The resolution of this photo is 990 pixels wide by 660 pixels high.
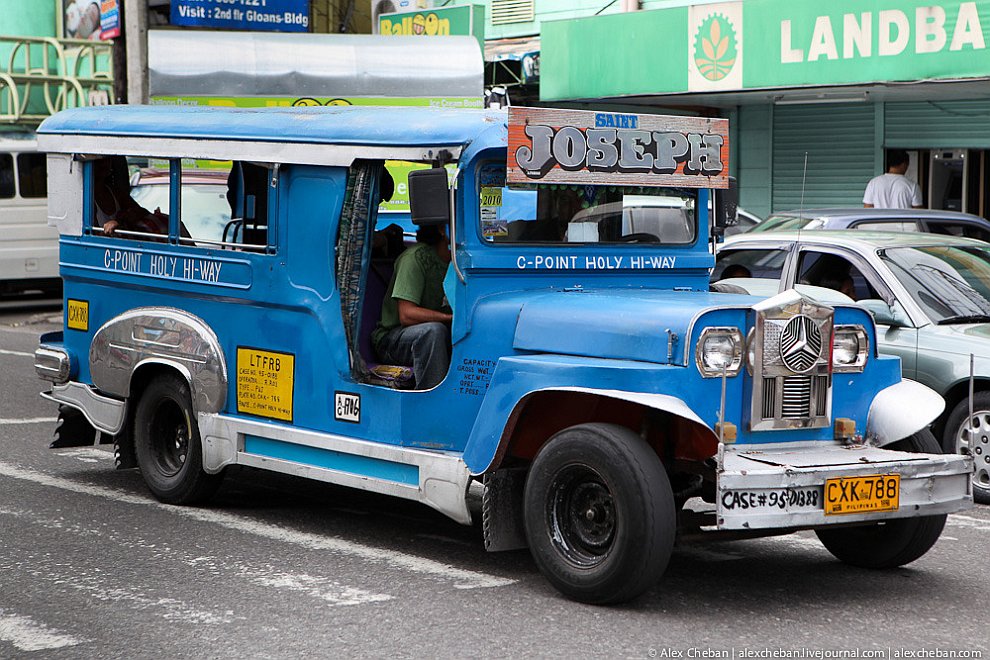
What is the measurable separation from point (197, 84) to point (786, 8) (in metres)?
6.74

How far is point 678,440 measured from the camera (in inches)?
244

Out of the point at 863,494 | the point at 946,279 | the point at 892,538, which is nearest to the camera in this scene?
the point at 863,494

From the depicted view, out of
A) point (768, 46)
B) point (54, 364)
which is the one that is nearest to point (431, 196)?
point (54, 364)

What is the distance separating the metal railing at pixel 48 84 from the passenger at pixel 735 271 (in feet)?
45.4

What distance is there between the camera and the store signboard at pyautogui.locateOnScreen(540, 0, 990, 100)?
49.3 feet

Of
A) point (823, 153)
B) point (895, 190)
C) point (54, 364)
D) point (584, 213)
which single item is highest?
point (823, 153)

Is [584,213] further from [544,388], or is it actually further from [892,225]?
[892,225]

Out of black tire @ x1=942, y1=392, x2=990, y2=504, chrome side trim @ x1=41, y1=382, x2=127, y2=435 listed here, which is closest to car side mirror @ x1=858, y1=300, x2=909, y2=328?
black tire @ x1=942, y1=392, x2=990, y2=504

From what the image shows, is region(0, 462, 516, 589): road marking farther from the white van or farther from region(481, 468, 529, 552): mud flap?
the white van

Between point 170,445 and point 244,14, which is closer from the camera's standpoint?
point 170,445

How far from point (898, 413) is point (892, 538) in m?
0.59

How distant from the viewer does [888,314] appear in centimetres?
912

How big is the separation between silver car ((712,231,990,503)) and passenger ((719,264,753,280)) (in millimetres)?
413

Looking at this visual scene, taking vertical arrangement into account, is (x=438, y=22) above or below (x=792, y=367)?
above
